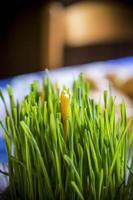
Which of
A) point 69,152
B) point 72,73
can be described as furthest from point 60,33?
point 69,152

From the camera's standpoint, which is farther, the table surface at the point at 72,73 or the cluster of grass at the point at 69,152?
the table surface at the point at 72,73

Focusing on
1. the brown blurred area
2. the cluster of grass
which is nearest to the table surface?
the cluster of grass

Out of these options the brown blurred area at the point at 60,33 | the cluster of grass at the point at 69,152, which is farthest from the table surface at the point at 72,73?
the brown blurred area at the point at 60,33

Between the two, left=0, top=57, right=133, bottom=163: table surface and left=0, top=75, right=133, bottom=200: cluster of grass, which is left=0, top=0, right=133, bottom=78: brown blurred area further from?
left=0, top=75, right=133, bottom=200: cluster of grass

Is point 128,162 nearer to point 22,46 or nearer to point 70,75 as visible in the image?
point 70,75

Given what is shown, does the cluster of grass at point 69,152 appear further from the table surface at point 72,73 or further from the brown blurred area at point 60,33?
the brown blurred area at point 60,33

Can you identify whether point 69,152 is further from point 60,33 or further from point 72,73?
point 60,33

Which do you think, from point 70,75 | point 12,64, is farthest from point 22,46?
point 70,75
